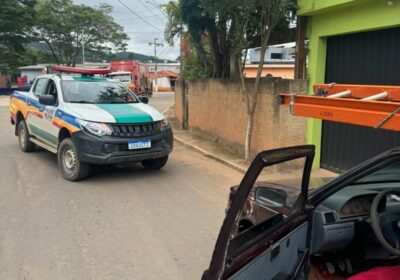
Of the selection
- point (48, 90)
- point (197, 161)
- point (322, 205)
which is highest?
point (48, 90)

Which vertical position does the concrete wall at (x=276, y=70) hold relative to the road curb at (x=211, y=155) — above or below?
above

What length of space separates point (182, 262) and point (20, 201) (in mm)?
3142

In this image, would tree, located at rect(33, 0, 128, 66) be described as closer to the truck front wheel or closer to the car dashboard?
the truck front wheel

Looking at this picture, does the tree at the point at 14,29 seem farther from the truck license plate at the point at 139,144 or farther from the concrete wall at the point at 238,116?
the truck license plate at the point at 139,144

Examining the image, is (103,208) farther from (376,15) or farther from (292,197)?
(376,15)

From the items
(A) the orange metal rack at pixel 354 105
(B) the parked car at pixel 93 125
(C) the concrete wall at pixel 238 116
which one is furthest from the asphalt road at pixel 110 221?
(A) the orange metal rack at pixel 354 105

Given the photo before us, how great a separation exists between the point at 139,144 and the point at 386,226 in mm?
5229

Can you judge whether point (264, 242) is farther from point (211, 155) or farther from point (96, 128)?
point (211, 155)

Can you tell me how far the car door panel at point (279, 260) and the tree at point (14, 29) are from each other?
4269cm

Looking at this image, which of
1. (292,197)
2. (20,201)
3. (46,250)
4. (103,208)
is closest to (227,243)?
(292,197)

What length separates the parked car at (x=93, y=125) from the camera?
23.4ft

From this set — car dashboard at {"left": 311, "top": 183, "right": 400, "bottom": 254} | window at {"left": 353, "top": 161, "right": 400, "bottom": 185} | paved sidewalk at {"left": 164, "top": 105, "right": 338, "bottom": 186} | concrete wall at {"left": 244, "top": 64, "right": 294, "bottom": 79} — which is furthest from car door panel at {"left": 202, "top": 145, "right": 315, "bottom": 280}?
concrete wall at {"left": 244, "top": 64, "right": 294, "bottom": 79}

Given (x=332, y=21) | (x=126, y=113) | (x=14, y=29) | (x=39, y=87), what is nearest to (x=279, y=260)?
(x=126, y=113)

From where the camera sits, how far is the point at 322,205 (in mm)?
3021
